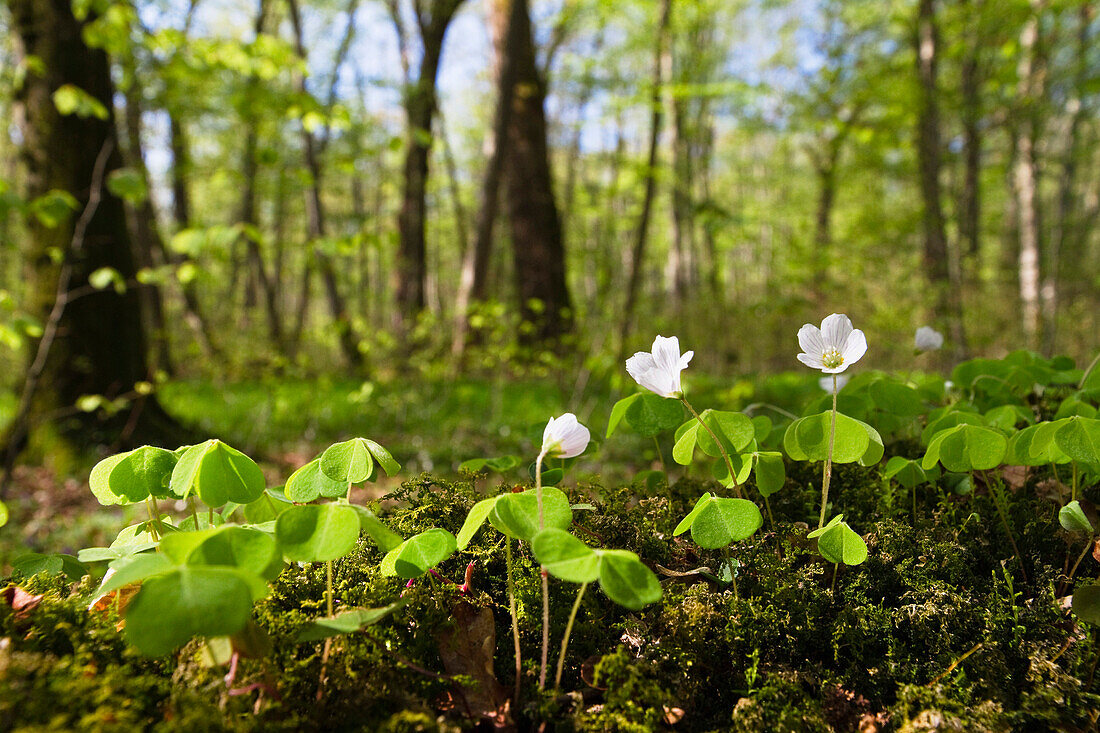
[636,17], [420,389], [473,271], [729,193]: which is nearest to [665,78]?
[473,271]

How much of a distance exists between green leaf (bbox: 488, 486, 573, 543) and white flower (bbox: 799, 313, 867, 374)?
17.7 inches

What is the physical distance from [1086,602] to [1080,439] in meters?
0.25

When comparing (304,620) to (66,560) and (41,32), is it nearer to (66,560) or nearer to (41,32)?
(66,560)

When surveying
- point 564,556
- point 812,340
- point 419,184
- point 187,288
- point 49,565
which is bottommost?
point 49,565

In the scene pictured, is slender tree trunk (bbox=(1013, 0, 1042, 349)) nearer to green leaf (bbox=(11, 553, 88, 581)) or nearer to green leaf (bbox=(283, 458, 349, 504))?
green leaf (bbox=(283, 458, 349, 504))

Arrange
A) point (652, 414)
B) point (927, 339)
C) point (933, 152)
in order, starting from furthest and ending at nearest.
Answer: point (933, 152), point (927, 339), point (652, 414)

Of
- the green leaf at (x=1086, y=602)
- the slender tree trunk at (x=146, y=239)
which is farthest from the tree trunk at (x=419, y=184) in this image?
the green leaf at (x=1086, y=602)

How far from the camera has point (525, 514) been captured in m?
0.83

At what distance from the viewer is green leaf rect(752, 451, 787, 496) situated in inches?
40.9

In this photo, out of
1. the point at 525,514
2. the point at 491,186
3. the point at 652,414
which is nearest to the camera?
the point at 525,514

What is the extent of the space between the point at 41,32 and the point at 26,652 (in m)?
6.80

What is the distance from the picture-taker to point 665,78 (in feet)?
26.7

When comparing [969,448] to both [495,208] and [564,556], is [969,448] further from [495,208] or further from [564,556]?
[495,208]

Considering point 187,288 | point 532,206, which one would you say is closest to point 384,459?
point 532,206
